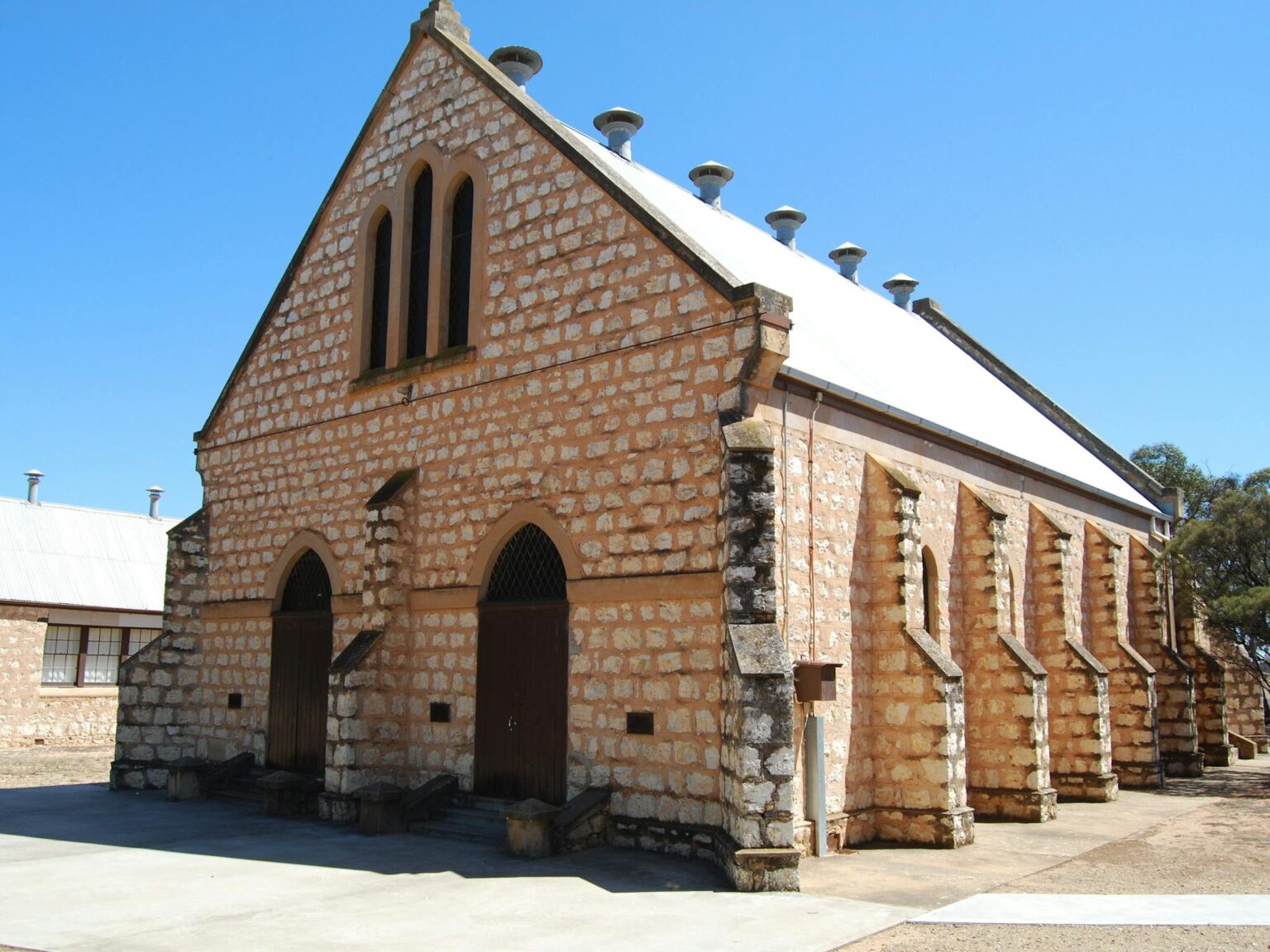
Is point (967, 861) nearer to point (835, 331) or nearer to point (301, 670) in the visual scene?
point (835, 331)

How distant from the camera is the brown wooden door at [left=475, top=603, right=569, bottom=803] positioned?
12609 mm

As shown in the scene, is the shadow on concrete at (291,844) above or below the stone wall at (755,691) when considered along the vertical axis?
below

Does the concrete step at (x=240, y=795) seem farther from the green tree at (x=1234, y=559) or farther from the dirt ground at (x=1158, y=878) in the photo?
the green tree at (x=1234, y=559)

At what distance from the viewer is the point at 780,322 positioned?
37.3ft

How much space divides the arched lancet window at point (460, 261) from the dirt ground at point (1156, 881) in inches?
384

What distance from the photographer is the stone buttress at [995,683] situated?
1436 cm

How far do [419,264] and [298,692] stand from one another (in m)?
6.60

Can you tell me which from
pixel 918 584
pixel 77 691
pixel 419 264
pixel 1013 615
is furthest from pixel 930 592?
pixel 77 691

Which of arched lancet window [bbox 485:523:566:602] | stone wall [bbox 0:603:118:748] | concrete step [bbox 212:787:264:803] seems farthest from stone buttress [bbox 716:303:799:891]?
stone wall [bbox 0:603:118:748]

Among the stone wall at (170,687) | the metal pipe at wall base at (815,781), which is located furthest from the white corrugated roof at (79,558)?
the metal pipe at wall base at (815,781)

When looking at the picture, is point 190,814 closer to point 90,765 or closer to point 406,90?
point 90,765

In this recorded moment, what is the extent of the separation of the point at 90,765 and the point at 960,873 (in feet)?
60.6

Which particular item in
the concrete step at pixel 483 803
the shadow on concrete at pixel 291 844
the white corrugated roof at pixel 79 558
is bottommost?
the shadow on concrete at pixel 291 844

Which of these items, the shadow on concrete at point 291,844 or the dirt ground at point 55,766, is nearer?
the shadow on concrete at point 291,844
